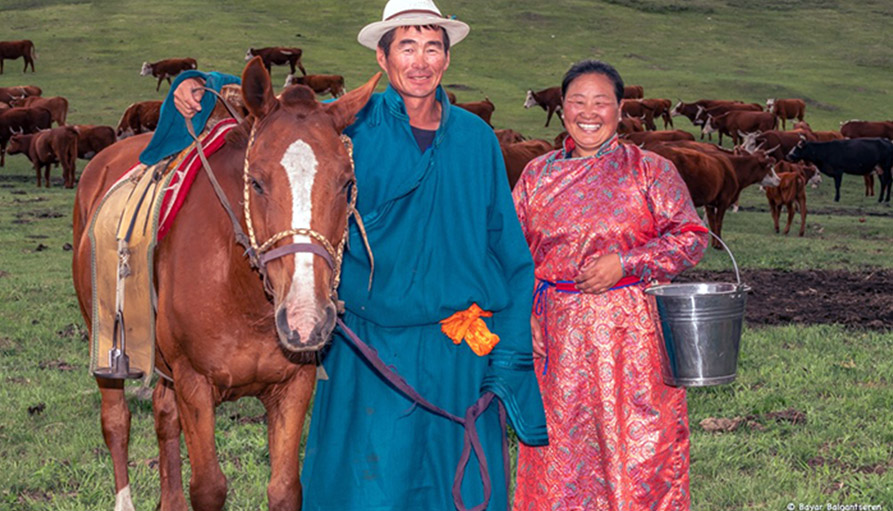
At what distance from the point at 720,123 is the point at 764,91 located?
11.1m

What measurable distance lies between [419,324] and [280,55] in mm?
40694

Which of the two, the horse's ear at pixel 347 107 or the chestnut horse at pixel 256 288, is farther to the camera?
the horse's ear at pixel 347 107

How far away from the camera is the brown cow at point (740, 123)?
109ft

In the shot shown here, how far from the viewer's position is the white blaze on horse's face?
2.65 metres

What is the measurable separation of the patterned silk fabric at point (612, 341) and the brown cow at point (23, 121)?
26879mm

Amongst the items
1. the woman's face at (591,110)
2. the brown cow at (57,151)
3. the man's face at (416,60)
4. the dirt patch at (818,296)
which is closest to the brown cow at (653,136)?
the dirt patch at (818,296)

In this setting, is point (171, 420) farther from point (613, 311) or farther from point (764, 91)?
point (764, 91)

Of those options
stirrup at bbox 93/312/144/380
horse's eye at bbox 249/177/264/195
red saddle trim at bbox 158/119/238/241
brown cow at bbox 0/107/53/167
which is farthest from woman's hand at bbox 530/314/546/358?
brown cow at bbox 0/107/53/167

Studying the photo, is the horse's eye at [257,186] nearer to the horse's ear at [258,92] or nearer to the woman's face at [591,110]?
the horse's ear at [258,92]

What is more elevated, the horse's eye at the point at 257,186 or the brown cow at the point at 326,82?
the horse's eye at the point at 257,186

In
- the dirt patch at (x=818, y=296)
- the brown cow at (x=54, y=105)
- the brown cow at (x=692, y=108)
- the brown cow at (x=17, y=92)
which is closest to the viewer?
the dirt patch at (x=818, y=296)

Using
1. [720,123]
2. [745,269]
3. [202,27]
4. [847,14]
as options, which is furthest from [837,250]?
[847,14]

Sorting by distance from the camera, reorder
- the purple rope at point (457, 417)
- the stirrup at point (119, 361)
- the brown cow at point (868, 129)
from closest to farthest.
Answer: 1. the purple rope at point (457, 417)
2. the stirrup at point (119, 361)
3. the brown cow at point (868, 129)

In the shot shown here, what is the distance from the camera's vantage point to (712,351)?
3.43 m
